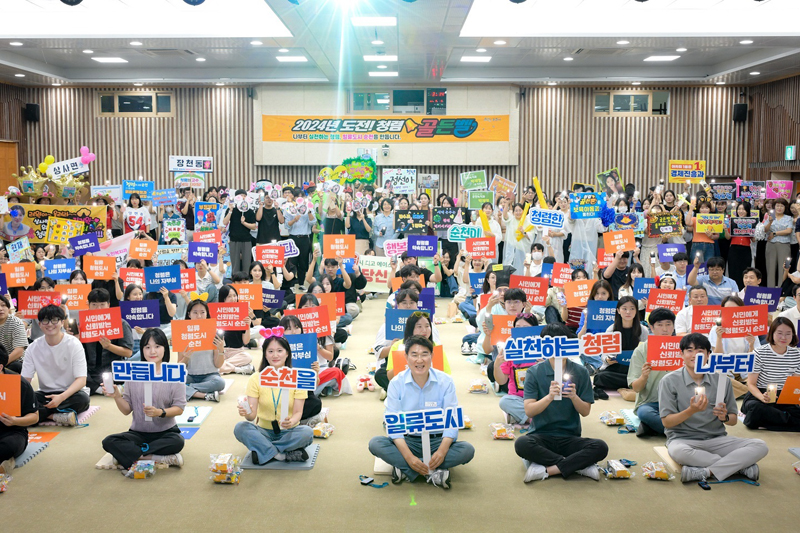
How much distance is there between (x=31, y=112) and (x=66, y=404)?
12942mm

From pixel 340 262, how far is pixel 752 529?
604 cm

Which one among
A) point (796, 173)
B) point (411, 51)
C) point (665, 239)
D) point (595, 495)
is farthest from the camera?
point (796, 173)

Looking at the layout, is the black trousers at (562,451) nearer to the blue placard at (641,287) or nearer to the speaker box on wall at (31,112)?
the blue placard at (641,287)

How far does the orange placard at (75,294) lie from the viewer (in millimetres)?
6723

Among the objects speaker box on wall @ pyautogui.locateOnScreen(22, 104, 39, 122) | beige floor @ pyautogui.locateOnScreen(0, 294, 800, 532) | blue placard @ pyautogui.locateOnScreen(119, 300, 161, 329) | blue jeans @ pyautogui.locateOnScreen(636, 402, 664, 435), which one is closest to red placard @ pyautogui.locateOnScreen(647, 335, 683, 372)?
blue jeans @ pyautogui.locateOnScreen(636, 402, 664, 435)

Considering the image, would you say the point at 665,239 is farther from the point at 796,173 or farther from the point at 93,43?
the point at 93,43

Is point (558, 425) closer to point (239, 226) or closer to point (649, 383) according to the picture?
point (649, 383)

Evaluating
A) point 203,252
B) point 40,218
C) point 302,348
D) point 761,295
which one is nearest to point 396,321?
point 302,348

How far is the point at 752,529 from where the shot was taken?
3.79 metres

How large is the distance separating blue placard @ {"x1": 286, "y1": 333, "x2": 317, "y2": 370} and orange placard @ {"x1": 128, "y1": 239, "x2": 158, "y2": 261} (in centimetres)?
384

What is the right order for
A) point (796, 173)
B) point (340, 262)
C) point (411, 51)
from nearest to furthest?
point (340, 262) → point (411, 51) → point (796, 173)

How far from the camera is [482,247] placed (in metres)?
8.69

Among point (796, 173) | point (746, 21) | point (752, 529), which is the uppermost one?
point (746, 21)

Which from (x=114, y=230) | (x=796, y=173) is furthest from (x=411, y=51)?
(x=796, y=173)
